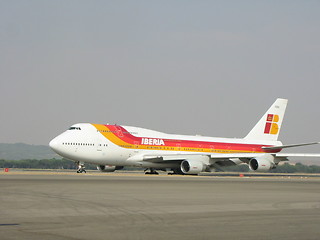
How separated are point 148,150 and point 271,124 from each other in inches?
851

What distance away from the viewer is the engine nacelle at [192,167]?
53188 mm

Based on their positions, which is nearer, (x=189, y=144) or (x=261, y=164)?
(x=261, y=164)

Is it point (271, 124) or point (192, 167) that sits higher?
point (271, 124)

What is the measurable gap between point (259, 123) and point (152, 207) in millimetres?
55085

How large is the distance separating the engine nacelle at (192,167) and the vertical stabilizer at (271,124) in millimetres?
16854

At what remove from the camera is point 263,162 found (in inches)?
2133

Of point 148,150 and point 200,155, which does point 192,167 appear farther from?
point 148,150

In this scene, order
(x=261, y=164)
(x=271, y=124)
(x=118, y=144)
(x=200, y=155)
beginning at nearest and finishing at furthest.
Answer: (x=118, y=144) < (x=261, y=164) < (x=200, y=155) < (x=271, y=124)

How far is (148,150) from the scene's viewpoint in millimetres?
55469

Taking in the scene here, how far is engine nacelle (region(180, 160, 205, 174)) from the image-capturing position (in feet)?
174

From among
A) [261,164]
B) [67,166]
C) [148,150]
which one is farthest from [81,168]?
[67,166]

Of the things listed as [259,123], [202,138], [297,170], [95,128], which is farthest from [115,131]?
[297,170]

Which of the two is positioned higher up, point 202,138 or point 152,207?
point 202,138

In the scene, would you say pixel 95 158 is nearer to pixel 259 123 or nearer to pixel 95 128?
pixel 95 128
